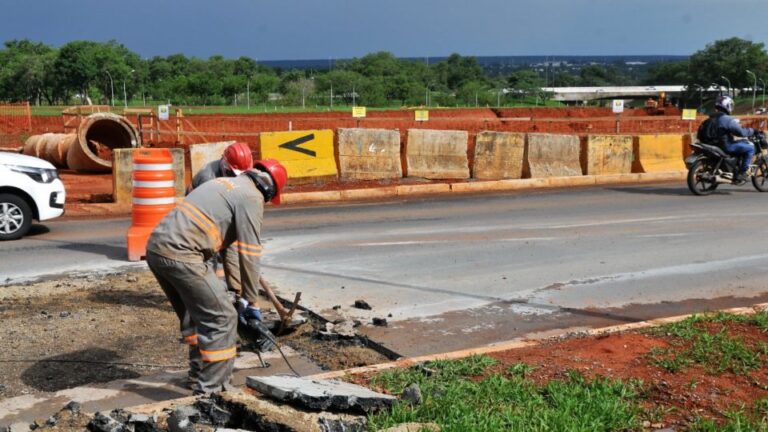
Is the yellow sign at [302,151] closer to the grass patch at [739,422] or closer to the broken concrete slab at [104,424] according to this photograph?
the broken concrete slab at [104,424]

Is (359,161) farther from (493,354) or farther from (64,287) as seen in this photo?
(493,354)

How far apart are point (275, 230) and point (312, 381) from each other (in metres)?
7.82

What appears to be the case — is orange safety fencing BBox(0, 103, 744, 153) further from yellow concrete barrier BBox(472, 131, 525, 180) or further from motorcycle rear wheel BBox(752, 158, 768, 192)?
motorcycle rear wheel BBox(752, 158, 768, 192)

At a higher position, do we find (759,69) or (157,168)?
(759,69)

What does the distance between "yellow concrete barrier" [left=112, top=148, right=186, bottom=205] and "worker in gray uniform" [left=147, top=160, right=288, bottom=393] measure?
35.2ft

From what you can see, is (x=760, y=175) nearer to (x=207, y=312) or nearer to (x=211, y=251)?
(x=211, y=251)

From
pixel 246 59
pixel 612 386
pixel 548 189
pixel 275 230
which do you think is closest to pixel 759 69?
pixel 246 59

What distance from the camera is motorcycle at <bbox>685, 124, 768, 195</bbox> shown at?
1620 centimetres

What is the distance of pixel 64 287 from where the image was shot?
9.02 m

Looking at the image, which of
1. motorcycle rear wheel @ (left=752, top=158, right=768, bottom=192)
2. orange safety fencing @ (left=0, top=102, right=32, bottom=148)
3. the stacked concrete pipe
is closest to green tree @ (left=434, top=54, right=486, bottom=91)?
orange safety fencing @ (left=0, top=102, right=32, bottom=148)

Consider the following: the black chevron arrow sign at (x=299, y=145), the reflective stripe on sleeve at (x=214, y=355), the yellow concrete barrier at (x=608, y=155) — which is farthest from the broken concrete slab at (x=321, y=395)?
the yellow concrete barrier at (x=608, y=155)

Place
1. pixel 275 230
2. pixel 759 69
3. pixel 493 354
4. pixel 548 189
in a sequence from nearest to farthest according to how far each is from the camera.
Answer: pixel 493 354, pixel 275 230, pixel 548 189, pixel 759 69

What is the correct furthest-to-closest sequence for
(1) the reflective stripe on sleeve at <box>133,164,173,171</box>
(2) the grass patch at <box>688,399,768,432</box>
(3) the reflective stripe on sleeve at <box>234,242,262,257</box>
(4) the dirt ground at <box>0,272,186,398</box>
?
(1) the reflective stripe on sleeve at <box>133,164,173,171</box>
(4) the dirt ground at <box>0,272,186,398</box>
(3) the reflective stripe on sleeve at <box>234,242,262,257</box>
(2) the grass patch at <box>688,399,768,432</box>

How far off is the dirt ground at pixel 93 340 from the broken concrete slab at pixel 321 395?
1.41 m
